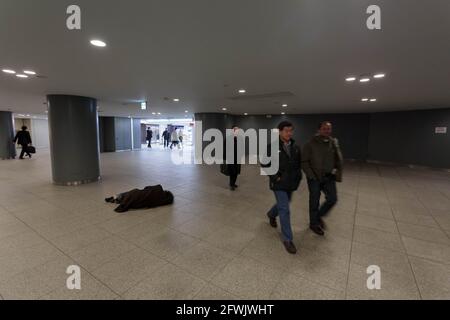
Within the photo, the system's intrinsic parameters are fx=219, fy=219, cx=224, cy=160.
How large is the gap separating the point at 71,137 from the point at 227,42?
226 inches

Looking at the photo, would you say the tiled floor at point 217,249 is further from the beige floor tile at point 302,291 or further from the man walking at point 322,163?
the man walking at point 322,163

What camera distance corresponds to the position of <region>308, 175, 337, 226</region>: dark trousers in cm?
323

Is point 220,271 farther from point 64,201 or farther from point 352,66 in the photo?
point 64,201

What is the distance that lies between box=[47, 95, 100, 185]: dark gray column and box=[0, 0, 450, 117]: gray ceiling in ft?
4.18

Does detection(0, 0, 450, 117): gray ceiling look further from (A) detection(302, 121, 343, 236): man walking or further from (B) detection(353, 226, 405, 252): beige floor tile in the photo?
(B) detection(353, 226, 405, 252): beige floor tile

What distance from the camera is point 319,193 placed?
10.7ft

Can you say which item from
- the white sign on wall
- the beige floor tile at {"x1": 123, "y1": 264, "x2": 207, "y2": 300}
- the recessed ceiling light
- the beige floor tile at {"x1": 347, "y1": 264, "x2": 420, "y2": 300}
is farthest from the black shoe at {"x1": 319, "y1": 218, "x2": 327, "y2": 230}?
the white sign on wall

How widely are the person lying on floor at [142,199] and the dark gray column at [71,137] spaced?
2490mm

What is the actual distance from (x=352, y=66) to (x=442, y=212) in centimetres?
348

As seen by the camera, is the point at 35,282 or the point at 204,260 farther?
the point at 204,260

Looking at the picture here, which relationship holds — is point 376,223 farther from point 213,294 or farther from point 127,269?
point 127,269

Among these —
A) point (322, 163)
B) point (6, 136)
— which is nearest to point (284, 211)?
point (322, 163)

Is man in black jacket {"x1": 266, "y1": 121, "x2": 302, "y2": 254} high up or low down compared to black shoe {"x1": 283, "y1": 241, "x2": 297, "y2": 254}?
up

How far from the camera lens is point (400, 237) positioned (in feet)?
10.9
